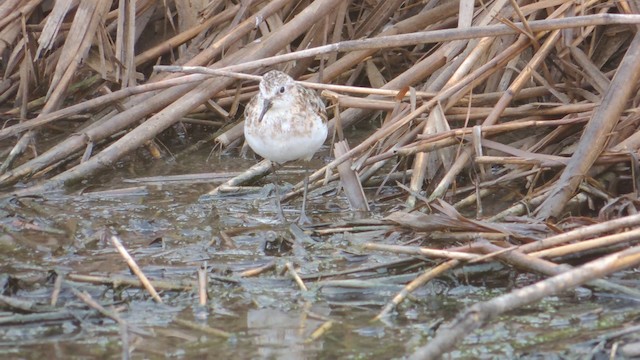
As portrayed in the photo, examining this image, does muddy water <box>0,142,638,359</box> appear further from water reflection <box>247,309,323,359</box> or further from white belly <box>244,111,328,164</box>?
white belly <box>244,111,328,164</box>

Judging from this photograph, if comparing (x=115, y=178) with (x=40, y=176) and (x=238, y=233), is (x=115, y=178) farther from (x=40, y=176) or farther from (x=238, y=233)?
(x=238, y=233)

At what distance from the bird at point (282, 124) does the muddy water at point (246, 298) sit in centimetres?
36

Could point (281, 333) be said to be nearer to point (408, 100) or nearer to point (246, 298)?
point (246, 298)

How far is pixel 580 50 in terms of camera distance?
5797 mm

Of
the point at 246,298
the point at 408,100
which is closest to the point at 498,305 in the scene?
the point at 246,298

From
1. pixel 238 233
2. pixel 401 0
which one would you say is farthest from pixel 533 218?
pixel 401 0

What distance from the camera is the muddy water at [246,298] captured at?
381 cm

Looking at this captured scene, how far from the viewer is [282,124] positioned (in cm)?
545

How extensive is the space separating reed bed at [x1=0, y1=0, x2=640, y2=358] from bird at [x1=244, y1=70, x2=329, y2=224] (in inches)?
5.9

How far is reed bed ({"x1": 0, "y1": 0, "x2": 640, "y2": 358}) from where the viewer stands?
15.5ft

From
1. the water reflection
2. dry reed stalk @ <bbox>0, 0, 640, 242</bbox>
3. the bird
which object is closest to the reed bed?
dry reed stalk @ <bbox>0, 0, 640, 242</bbox>

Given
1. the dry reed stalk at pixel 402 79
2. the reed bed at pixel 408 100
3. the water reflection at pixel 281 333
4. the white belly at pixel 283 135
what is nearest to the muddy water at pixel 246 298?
the water reflection at pixel 281 333

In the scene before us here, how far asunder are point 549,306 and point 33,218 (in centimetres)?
272

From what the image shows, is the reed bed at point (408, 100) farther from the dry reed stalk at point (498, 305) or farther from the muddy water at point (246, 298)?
the dry reed stalk at point (498, 305)
